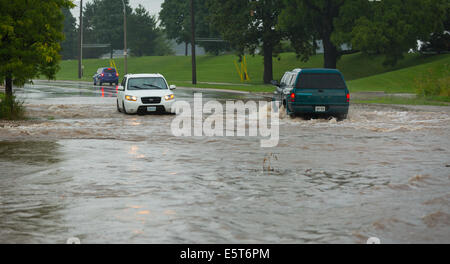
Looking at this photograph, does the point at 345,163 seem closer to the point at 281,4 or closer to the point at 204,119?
the point at 204,119

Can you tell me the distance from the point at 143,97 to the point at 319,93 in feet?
22.6

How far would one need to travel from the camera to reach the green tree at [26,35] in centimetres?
2258

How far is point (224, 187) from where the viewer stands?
10578 millimetres

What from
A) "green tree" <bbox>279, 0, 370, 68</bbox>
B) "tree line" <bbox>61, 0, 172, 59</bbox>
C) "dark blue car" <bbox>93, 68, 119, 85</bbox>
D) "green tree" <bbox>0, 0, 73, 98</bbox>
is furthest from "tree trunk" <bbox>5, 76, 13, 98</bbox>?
"tree line" <bbox>61, 0, 172, 59</bbox>

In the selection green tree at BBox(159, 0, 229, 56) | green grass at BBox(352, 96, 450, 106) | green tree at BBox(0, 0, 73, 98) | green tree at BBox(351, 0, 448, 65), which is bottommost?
green grass at BBox(352, 96, 450, 106)

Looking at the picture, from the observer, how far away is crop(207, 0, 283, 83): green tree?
6162 cm

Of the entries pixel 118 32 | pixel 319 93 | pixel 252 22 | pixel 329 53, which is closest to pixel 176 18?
pixel 118 32

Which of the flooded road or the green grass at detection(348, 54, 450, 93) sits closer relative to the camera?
the flooded road

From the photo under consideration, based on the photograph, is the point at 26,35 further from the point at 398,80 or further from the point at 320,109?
the point at 398,80

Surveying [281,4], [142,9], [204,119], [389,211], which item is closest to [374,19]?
[281,4]

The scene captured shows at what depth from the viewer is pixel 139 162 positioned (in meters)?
13.5

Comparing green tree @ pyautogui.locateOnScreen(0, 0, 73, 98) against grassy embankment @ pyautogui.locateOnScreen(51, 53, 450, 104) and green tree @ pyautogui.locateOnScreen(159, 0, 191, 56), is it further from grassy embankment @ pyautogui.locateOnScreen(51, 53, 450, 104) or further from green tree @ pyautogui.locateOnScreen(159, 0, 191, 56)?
green tree @ pyautogui.locateOnScreen(159, 0, 191, 56)

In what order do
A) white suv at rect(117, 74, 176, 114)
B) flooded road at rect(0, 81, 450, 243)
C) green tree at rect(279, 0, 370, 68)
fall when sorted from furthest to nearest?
green tree at rect(279, 0, 370, 68) → white suv at rect(117, 74, 176, 114) → flooded road at rect(0, 81, 450, 243)
